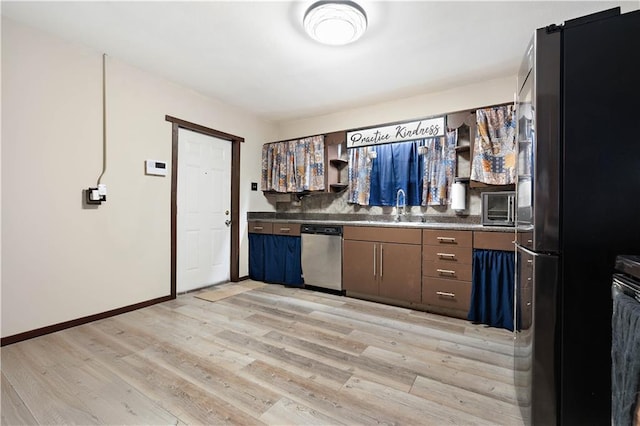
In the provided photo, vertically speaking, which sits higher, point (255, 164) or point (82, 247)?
point (255, 164)

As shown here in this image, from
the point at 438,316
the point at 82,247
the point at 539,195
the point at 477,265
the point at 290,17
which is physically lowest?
the point at 438,316

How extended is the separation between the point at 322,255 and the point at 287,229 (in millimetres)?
680

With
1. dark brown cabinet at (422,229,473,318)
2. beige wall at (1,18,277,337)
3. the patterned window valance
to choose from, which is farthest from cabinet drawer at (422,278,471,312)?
beige wall at (1,18,277,337)

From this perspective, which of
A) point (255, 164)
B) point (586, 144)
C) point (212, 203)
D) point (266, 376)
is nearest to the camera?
point (586, 144)

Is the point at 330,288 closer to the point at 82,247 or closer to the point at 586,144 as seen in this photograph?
the point at 82,247

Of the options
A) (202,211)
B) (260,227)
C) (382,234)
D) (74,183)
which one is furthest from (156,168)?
(382,234)

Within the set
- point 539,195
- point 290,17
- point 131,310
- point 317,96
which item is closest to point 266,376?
point 539,195

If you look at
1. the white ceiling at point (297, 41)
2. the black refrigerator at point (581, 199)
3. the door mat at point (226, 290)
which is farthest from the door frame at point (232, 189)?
the black refrigerator at point (581, 199)

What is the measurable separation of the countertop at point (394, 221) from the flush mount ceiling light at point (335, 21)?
188 centimetres

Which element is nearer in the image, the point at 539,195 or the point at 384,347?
the point at 539,195

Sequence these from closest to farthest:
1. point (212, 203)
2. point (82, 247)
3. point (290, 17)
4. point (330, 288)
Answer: point (290, 17), point (82, 247), point (330, 288), point (212, 203)

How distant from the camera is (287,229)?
3.91m

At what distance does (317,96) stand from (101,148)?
7.93 feet

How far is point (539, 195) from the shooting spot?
1.15m
